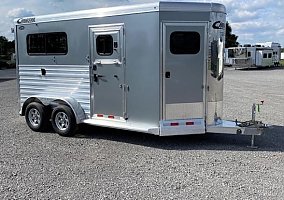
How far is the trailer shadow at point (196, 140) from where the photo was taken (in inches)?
271

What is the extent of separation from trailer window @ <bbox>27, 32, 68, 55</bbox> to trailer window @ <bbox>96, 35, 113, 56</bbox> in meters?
0.94

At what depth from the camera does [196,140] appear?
7473 millimetres

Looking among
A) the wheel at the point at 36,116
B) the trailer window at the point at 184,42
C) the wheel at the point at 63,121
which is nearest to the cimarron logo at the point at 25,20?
the wheel at the point at 36,116

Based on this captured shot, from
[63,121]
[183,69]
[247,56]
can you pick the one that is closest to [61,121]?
[63,121]

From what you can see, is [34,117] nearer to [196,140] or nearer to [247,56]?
[196,140]

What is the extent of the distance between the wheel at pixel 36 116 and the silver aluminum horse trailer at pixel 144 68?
0.27 metres

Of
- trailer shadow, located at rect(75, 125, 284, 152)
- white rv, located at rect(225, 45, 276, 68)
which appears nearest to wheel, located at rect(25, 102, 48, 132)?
trailer shadow, located at rect(75, 125, 284, 152)

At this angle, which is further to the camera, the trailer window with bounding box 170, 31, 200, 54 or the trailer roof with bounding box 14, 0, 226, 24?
the trailer window with bounding box 170, 31, 200, 54

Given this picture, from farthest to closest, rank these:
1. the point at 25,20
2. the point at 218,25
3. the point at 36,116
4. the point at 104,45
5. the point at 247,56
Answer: the point at 247,56, the point at 25,20, the point at 36,116, the point at 104,45, the point at 218,25

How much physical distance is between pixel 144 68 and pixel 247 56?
106 ft

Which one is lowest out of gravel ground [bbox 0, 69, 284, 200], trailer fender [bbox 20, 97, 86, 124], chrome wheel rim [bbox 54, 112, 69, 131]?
gravel ground [bbox 0, 69, 284, 200]

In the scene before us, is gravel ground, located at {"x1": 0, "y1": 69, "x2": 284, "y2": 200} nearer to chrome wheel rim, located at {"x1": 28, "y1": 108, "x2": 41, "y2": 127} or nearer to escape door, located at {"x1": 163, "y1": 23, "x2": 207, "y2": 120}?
chrome wheel rim, located at {"x1": 28, "y1": 108, "x2": 41, "y2": 127}

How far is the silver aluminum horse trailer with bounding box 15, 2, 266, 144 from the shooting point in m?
6.71

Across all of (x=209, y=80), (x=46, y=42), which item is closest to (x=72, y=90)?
(x=46, y=42)
